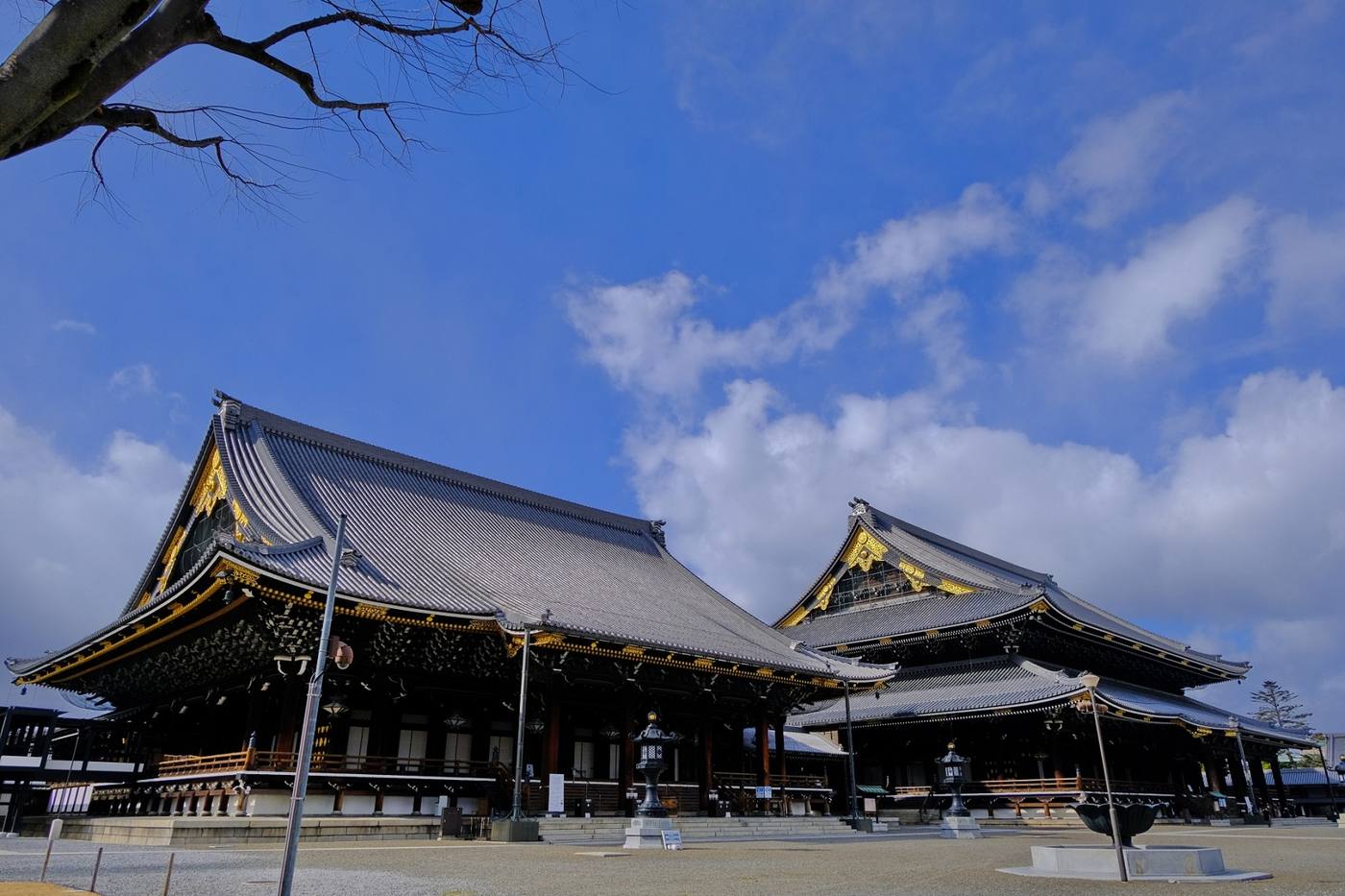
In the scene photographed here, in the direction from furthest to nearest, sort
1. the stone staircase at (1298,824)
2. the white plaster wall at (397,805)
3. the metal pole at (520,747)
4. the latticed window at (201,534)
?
the stone staircase at (1298,824) → the latticed window at (201,534) → the white plaster wall at (397,805) → the metal pole at (520,747)

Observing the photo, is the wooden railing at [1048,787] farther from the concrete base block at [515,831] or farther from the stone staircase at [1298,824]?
the concrete base block at [515,831]

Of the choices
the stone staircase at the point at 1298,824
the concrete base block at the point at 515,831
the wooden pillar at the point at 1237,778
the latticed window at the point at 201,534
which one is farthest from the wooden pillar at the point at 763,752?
the wooden pillar at the point at 1237,778

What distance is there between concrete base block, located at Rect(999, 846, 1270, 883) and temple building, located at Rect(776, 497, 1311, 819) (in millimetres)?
17918

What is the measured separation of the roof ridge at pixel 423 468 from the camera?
2652 centimetres

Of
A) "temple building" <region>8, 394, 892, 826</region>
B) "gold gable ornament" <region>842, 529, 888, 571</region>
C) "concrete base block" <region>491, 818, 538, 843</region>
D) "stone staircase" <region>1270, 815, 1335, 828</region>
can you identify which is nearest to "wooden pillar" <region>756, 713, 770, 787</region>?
"temple building" <region>8, 394, 892, 826</region>

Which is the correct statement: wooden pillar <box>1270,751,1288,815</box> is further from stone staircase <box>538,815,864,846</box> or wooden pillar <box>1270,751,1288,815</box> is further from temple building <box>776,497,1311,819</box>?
stone staircase <box>538,815,864,846</box>

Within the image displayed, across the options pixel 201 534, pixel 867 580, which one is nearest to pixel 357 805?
pixel 201 534

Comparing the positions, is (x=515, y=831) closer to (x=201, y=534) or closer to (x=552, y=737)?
(x=552, y=737)

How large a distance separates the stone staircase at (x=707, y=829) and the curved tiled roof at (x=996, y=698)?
8.69 metres

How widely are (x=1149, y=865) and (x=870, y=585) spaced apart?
3028 centimetres

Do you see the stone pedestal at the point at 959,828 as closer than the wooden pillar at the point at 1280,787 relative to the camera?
Yes

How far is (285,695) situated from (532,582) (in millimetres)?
7922

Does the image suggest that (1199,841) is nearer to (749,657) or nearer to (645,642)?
(749,657)

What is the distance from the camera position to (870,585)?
39.5 m
